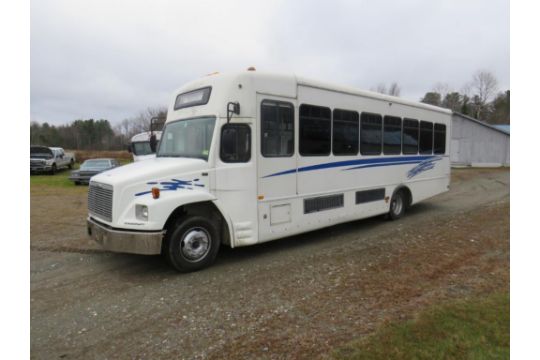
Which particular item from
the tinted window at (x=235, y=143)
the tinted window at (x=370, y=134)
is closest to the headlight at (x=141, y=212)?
the tinted window at (x=235, y=143)

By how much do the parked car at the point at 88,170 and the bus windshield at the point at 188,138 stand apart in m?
15.3

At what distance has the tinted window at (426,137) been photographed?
9578 millimetres

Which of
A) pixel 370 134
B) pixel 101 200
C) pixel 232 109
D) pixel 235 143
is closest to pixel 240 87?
pixel 232 109

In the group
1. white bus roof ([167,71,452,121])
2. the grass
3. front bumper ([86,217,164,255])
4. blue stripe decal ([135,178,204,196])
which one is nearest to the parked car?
white bus roof ([167,71,452,121])

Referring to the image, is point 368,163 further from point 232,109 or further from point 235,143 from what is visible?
point 232,109

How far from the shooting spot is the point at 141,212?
16.0 feet

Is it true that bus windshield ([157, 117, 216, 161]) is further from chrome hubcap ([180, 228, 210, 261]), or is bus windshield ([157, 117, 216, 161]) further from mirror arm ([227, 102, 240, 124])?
chrome hubcap ([180, 228, 210, 261])

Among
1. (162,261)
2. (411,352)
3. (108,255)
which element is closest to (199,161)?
(162,261)

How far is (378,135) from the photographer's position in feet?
26.7

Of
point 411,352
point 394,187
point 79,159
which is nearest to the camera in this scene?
point 411,352

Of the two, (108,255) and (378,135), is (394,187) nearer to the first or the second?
(378,135)

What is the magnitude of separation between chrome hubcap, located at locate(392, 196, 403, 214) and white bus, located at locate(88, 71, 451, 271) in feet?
4.80

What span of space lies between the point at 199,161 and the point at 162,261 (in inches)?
77.5

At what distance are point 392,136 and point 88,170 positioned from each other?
17816 millimetres
